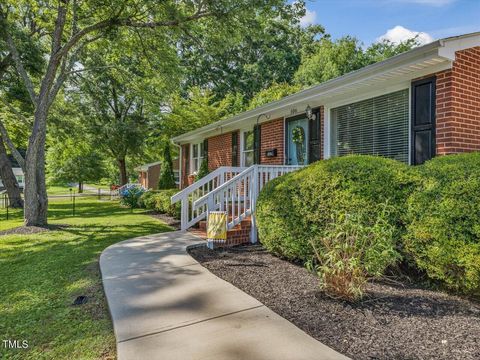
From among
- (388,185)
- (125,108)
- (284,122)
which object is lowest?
(388,185)

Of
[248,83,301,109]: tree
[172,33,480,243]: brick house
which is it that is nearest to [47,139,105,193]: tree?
[248,83,301,109]: tree

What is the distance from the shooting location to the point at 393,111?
5680 millimetres

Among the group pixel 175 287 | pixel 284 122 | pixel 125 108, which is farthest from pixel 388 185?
pixel 125 108

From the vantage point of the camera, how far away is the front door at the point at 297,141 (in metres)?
7.89

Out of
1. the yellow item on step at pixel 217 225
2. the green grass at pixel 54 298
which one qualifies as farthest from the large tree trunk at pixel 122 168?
the yellow item on step at pixel 217 225

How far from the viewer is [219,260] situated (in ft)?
16.8

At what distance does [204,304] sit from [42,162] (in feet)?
25.9

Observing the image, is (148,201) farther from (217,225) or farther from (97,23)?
(217,225)

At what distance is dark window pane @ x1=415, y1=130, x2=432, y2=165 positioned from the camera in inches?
Answer: 194

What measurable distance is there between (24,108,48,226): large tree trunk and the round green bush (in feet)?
21.8

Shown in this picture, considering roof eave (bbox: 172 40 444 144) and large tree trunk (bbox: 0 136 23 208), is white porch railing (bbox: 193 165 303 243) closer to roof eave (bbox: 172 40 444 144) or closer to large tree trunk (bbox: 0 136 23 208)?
roof eave (bbox: 172 40 444 144)

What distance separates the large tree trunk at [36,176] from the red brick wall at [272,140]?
610 centimetres

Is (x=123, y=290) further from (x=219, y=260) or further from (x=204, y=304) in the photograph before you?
(x=219, y=260)

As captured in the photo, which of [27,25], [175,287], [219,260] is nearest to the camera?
[175,287]
